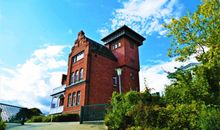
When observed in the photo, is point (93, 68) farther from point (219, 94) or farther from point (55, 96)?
point (219, 94)

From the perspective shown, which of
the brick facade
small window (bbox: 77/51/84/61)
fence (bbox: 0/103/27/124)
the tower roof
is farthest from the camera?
the tower roof

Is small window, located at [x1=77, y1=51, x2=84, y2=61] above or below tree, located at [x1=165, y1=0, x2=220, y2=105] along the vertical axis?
above

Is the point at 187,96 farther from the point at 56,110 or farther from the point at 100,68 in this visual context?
the point at 56,110

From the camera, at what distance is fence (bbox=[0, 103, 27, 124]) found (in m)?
18.7

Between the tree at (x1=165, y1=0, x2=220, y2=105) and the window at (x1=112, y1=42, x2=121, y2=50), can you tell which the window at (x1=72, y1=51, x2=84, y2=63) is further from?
the tree at (x1=165, y1=0, x2=220, y2=105)

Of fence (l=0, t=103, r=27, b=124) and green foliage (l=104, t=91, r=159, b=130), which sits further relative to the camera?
fence (l=0, t=103, r=27, b=124)

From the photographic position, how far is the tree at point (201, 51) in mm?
12875

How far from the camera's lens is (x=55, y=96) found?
133ft

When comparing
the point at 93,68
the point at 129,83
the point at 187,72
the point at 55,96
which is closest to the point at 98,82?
the point at 93,68

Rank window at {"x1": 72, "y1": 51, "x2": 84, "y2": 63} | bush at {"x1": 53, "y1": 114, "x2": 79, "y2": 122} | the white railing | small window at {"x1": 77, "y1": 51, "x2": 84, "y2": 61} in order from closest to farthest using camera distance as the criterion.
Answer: bush at {"x1": 53, "y1": 114, "x2": 79, "y2": 122} → small window at {"x1": 77, "y1": 51, "x2": 84, "y2": 61} → window at {"x1": 72, "y1": 51, "x2": 84, "y2": 63} → the white railing

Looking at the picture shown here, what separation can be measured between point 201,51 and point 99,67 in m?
18.7

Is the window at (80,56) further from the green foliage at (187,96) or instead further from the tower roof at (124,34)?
the green foliage at (187,96)

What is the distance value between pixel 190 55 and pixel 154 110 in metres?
7.50

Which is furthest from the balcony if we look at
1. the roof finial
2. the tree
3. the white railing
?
the tree
